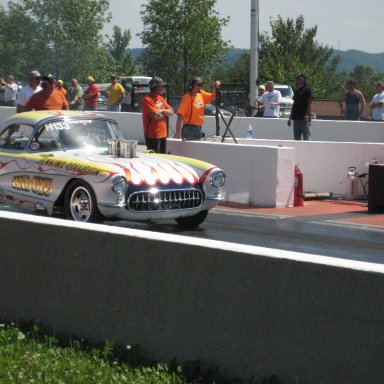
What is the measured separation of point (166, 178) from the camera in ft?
35.9

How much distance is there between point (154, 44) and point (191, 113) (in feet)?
131

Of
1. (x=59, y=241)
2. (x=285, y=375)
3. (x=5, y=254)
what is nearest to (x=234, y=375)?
(x=285, y=375)

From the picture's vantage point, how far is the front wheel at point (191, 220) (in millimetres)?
11828

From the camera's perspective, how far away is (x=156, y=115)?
1462 cm

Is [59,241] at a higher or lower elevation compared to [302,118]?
lower

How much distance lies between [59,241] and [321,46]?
250 ft

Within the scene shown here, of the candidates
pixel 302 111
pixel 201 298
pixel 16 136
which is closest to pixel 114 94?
pixel 302 111

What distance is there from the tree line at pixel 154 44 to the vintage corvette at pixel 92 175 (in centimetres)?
3992

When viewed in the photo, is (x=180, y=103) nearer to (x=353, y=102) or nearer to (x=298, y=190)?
(x=298, y=190)

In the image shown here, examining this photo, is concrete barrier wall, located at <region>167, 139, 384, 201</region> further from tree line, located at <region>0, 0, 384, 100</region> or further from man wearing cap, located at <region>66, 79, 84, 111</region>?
tree line, located at <region>0, 0, 384, 100</region>

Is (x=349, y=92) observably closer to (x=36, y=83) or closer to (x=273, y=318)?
(x=36, y=83)

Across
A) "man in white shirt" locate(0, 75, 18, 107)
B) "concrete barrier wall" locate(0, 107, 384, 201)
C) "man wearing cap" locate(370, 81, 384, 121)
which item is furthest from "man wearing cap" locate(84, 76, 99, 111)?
"concrete barrier wall" locate(0, 107, 384, 201)

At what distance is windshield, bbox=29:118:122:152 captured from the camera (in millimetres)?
11844

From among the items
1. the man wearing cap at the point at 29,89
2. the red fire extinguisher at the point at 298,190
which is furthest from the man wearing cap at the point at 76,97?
the red fire extinguisher at the point at 298,190
